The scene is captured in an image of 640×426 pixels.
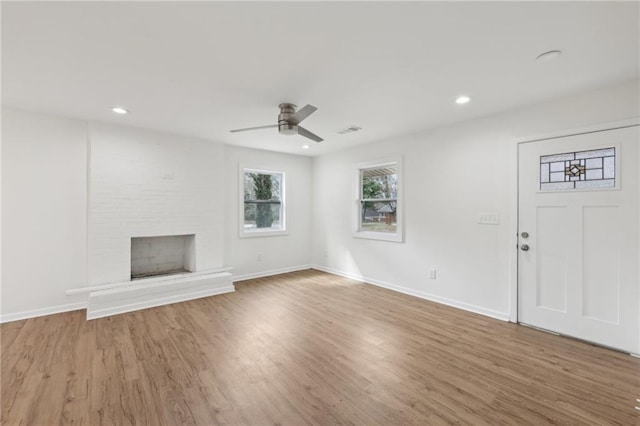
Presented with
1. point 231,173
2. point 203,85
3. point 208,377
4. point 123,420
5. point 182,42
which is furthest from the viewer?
point 231,173

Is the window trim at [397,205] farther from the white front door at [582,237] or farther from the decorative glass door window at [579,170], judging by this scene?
the decorative glass door window at [579,170]

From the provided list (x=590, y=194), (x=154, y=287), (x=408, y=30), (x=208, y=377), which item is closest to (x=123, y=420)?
(x=208, y=377)

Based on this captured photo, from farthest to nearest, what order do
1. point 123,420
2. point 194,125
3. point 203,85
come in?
1. point 194,125
2. point 203,85
3. point 123,420

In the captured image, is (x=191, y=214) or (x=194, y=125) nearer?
(x=194, y=125)

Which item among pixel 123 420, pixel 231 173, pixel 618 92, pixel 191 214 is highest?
pixel 618 92

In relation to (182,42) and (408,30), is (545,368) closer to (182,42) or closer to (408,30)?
(408,30)

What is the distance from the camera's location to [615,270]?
2645 mm

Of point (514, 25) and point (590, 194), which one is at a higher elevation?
point (514, 25)

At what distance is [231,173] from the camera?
5113 mm

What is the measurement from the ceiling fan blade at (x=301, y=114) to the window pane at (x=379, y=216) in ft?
8.16

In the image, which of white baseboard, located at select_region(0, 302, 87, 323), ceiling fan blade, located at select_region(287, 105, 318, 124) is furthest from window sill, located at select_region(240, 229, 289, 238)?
ceiling fan blade, located at select_region(287, 105, 318, 124)

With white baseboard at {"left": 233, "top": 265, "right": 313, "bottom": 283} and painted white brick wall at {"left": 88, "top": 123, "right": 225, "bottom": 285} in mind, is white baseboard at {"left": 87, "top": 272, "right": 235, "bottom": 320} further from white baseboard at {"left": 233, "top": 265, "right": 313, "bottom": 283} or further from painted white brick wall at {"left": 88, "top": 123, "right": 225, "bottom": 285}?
white baseboard at {"left": 233, "top": 265, "right": 313, "bottom": 283}

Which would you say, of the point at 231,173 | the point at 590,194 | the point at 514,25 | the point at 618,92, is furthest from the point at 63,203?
the point at 618,92

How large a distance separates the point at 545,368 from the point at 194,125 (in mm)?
4683
